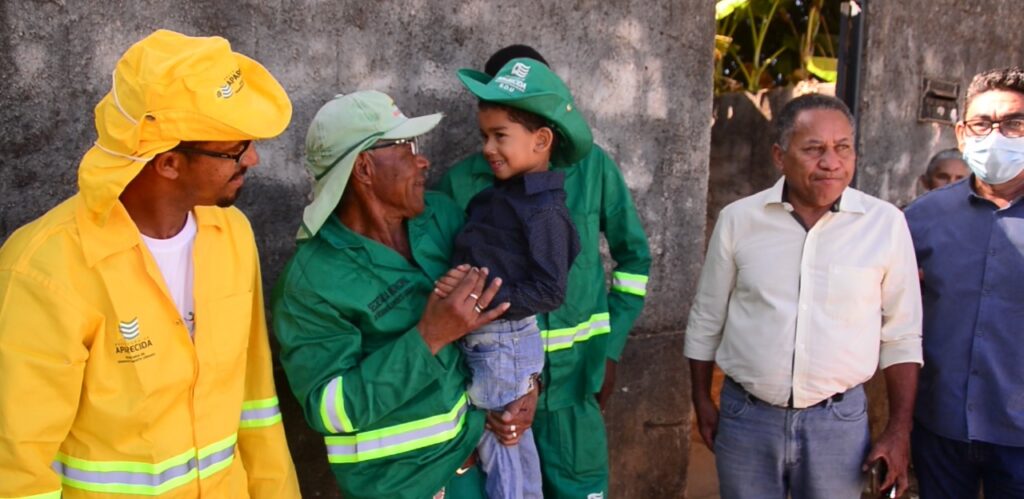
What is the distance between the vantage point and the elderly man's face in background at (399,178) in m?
2.44

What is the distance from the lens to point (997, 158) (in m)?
2.81

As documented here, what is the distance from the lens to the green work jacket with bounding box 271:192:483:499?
229cm

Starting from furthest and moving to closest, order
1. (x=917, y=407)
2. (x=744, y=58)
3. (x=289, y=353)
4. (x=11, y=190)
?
(x=744, y=58), (x=917, y=407), (x=11, y=190), (x=289, y=353)

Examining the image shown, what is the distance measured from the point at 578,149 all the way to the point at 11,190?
68.8 inches

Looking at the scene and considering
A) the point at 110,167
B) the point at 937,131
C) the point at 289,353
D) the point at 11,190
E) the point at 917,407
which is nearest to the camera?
the point at 110,167

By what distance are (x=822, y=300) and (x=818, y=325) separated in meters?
0.08

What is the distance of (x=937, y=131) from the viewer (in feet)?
19.7

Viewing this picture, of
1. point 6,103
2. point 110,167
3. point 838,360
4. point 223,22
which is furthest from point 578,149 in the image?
point 6,103

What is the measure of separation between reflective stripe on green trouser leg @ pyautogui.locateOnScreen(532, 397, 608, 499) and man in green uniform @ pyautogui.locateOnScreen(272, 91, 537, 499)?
33cm

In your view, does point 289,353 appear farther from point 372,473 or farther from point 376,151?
point 376,151

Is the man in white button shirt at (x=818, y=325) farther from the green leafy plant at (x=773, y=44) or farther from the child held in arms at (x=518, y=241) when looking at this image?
the green leafy plant at (x=773, y=44)

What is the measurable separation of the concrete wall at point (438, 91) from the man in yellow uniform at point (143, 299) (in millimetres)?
711

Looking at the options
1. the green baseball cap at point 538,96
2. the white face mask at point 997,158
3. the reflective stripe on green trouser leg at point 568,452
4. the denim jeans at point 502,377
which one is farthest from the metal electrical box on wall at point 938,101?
the denim jeans at point 502,377

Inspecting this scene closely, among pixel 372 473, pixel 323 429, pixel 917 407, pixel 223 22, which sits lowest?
pixel 917 407
